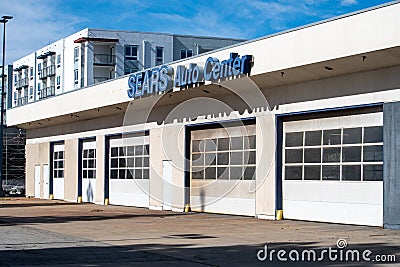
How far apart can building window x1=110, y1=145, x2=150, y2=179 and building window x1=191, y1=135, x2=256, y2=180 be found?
4.63 m

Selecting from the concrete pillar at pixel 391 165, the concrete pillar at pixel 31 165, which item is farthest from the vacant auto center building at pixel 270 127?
the concrete pillar at pixel 31 165

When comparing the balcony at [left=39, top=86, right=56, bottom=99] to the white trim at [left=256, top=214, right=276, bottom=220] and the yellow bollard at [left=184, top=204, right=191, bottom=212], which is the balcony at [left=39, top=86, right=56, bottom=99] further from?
the white trim at [left=256, top=214, right=276, bottom=220]

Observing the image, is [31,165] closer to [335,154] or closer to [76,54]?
[76,54]

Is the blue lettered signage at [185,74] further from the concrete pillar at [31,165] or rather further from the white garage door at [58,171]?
the concrete pillar at [31,165]

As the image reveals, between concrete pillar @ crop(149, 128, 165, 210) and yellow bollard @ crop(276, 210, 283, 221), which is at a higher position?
concrete pillar @ crop(149, 128, 165, 210)

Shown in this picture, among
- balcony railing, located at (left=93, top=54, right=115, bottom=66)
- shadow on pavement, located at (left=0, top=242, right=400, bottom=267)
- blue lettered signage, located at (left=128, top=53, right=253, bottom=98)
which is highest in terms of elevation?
balcony railing, located at (left=93, top=54, right=115, bottom=66)

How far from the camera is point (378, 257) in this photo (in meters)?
14.9

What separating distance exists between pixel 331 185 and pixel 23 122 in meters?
30.8

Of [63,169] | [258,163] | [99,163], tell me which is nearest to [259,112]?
[258,163]

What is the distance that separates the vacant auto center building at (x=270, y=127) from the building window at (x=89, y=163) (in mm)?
1390

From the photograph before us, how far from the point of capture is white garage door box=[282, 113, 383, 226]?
22.9 m

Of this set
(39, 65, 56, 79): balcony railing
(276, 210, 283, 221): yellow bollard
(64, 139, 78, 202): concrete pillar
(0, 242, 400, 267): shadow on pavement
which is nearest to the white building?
(39, 65, 56, 79): balcony railing

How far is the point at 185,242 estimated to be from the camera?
60.1 feet

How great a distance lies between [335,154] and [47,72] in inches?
2753
